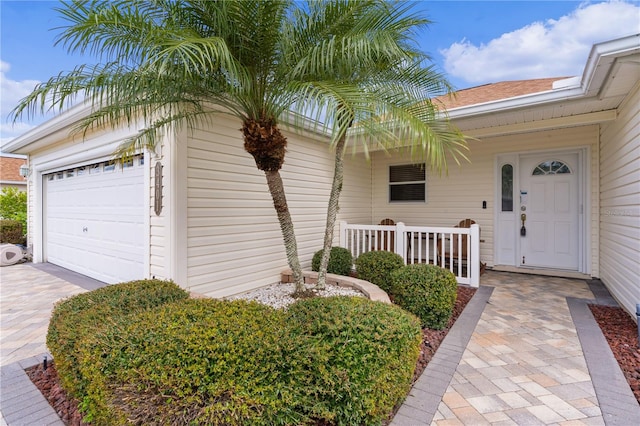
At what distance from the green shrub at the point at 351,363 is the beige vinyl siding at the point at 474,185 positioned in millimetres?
4611

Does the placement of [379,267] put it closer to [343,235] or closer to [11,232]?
[343,235]

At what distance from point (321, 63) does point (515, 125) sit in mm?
3977

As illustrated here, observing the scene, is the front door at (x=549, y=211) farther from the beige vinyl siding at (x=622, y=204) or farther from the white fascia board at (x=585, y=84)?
the white fascia board at (x=585, y=84)

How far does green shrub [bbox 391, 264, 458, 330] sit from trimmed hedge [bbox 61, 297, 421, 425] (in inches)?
57.0

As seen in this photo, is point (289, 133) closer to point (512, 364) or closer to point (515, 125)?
point (515, 125)

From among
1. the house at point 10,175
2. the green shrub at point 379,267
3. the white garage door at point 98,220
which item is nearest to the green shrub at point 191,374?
the green shrub at point 379,267

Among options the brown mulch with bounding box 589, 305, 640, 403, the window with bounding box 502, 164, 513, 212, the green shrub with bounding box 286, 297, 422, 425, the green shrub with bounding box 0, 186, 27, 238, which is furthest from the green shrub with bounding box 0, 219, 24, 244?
the brown mulch with bounding box 589, 305, 640, 403

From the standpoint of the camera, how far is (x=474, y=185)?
6715mm

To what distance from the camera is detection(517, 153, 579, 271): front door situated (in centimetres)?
582

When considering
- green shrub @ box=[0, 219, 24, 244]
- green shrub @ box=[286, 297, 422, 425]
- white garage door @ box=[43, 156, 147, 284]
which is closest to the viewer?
green shrub @ box=[286, 297, 422, 425]

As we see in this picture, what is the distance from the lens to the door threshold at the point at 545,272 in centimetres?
567

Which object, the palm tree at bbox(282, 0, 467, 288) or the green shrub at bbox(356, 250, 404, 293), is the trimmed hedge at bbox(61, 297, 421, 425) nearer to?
the palm tree at bbox(282, 0, 467, 288)

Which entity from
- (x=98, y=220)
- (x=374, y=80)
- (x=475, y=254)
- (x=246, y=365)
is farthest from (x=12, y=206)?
(x=475, y=254)

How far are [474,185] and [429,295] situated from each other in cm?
416
